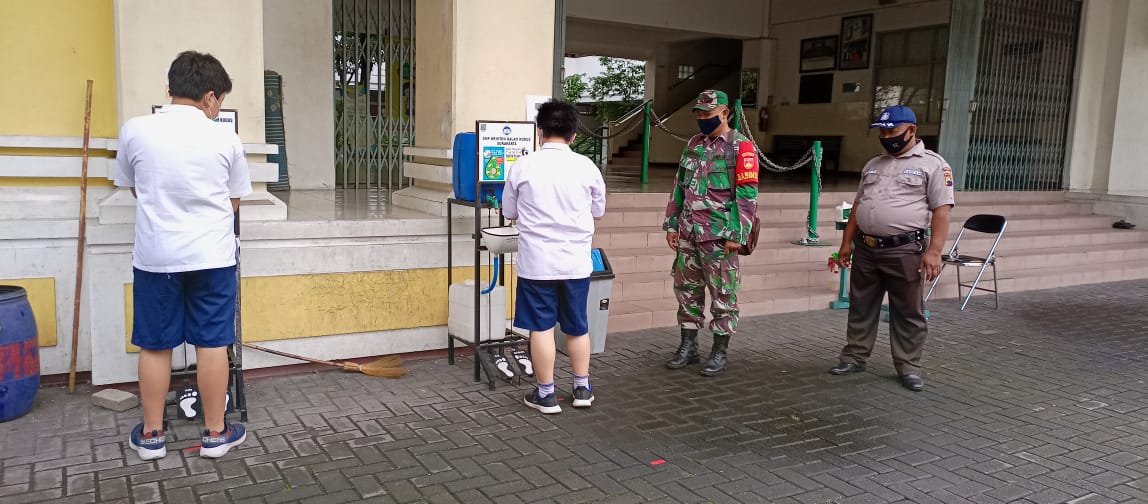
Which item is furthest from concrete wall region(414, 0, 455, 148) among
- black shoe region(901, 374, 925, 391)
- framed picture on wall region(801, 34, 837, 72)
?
framed picture on wall region(801, 34, 837, 72)

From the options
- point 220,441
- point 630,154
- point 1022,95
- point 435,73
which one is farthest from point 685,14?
point 220,441

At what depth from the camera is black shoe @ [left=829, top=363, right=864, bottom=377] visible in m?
5.14

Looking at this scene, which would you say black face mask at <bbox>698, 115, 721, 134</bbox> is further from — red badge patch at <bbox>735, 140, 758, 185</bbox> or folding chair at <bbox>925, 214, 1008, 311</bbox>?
folding chair at <bbox>925, 214, 1008, 311</bbox>

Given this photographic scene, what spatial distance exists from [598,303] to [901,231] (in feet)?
6.34

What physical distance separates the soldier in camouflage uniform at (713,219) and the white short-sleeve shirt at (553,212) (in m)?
1.01

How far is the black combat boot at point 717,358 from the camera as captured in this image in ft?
16.5

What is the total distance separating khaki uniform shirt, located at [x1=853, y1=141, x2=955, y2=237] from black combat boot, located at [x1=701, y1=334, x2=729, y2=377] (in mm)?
1124

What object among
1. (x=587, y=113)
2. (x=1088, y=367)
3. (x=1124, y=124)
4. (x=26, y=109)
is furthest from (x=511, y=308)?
(x=587, y=113)

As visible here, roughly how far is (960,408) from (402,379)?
3190 mm

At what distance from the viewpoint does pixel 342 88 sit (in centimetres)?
886

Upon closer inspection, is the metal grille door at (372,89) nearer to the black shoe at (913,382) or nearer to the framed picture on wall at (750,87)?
the black shoe at (913,382)

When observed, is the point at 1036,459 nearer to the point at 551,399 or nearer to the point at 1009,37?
the point at 551,399

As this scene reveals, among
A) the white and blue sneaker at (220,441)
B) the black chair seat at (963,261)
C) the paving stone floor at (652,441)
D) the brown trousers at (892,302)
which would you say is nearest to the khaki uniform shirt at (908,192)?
the brown trousers at (892,302)

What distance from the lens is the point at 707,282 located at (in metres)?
5.05
